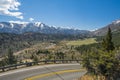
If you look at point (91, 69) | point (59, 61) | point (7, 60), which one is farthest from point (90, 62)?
point (7, 60)

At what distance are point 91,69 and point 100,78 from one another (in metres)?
1.71

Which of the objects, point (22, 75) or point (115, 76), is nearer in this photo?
point (115, 76)

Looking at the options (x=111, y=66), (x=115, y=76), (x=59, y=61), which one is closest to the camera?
(x=111, y=66)

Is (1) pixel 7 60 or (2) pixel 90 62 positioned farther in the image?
(1) pixel 7 60

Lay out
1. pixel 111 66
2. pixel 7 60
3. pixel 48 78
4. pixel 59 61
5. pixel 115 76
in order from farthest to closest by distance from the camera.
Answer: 1. pixel 7 60
2. pixel 59 61
3. pixel 48 78
4. pixel 115 76
5. pixel 111 66

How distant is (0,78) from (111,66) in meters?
14.9

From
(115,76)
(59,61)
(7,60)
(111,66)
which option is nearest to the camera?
(111,66)

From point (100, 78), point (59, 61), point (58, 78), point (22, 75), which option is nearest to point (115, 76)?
point (100, 78)

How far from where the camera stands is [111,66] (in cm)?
2700

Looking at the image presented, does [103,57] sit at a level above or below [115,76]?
above

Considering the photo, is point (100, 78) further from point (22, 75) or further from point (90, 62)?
point (22, 75)

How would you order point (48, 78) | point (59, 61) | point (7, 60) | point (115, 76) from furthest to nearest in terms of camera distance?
point (7, 60) < point (59, 61) < point (48, 78) < point (115, 76)

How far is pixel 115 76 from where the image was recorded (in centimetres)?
2906

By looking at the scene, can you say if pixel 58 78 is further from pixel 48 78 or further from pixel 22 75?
pixel 22 75
